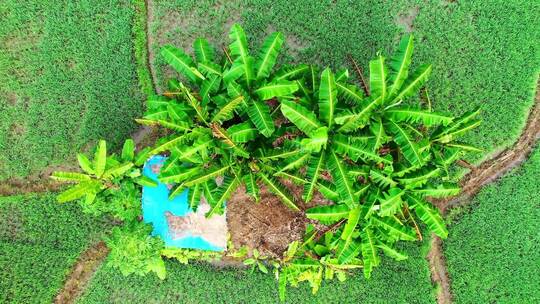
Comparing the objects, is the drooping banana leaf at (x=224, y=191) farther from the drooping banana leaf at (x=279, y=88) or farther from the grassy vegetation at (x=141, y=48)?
the grassy vegetation at (x=141, y=48)

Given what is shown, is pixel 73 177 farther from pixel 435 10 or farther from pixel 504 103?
pixel 504 103

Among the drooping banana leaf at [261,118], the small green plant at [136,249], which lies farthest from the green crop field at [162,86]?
the drooping banana leaf at [261,118]

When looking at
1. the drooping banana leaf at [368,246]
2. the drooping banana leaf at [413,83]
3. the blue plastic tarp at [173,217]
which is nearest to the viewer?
the drooping banana leaf at [413,83]

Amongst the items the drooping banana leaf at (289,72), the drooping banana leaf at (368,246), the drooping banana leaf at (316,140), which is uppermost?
the drooping banana leaf at (289,72)

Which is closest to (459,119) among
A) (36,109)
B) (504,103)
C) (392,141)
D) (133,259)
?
(392,141)

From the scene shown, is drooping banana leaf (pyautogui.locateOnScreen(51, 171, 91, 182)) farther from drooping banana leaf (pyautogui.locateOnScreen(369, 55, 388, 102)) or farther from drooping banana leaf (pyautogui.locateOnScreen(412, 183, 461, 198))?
drooping banana leaf (pyautogui.locateOnScreen(412, 183, 461, 198))

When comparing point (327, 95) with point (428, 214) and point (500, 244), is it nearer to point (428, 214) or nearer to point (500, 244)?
point (428, 214)

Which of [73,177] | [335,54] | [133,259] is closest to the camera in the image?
[73,177]
